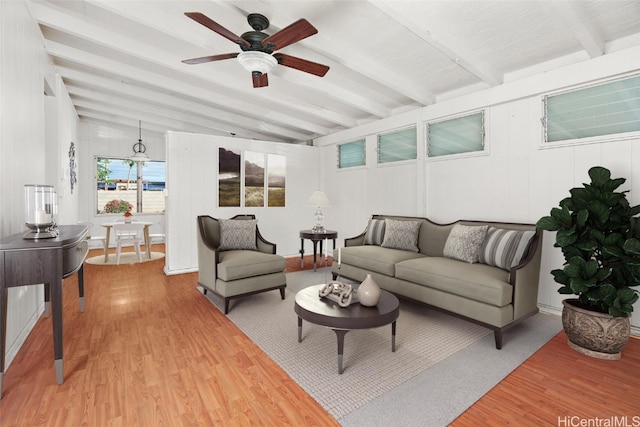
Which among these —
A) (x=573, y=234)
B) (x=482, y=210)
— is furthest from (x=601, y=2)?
(x=482, y=210)

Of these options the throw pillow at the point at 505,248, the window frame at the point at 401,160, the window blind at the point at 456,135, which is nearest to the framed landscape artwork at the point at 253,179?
the window frame at the point at 401,160

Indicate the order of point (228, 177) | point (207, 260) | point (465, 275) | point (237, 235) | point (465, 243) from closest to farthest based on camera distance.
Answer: point (465, 275) < point (465, 243) < point (207, 260) < point (237, 235) < point (228, 177)

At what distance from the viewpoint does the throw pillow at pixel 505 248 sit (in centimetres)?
298

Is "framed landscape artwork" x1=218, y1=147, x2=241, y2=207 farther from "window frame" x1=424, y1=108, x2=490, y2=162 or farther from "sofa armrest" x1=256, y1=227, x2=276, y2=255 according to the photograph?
"window frame" x1=424, y1=108, x2=490, y2=162

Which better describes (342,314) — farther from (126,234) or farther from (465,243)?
(126,234)

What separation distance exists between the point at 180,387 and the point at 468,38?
151 inches

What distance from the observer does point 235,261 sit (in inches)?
135

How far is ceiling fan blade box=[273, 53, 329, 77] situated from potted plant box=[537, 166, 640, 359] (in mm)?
2419

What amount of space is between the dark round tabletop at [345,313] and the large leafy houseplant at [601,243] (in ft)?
4.89

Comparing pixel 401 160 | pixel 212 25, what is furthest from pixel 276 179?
pixel 212 25

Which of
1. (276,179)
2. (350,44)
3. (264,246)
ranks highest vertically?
(350,44)

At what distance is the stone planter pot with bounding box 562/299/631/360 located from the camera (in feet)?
7.87

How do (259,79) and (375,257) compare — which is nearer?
(259,79)

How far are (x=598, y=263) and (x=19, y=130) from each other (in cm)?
493
